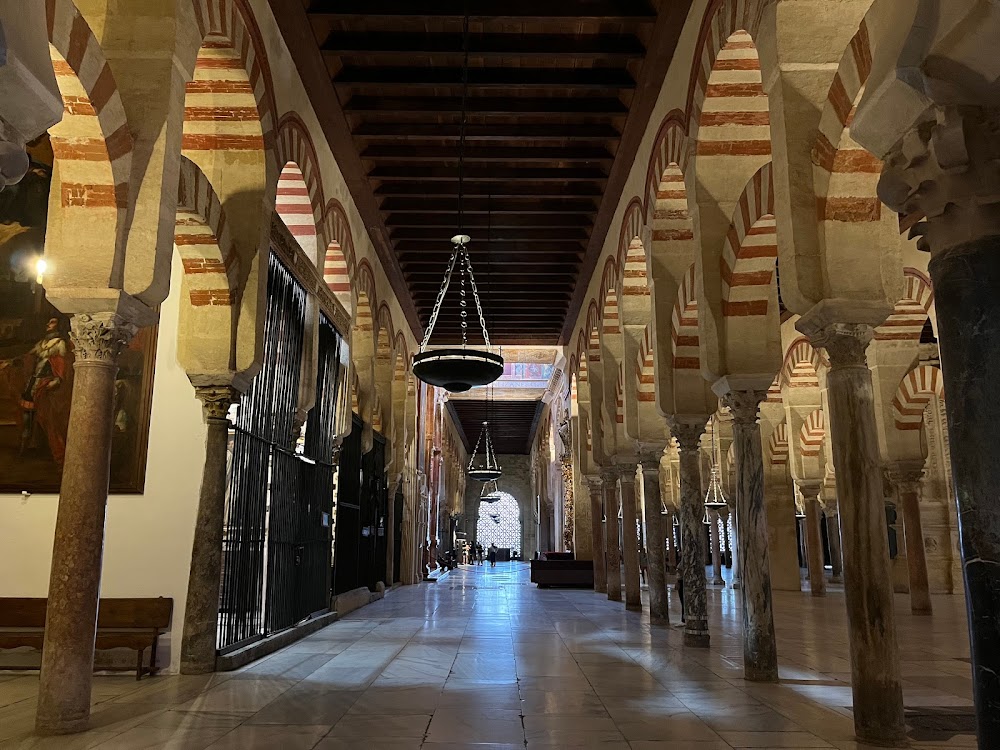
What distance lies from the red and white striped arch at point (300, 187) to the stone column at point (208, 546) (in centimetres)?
214

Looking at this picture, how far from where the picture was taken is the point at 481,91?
7.66m

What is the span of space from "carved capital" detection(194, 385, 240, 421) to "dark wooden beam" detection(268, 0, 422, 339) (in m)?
3.00

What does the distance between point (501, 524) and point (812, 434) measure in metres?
27.9

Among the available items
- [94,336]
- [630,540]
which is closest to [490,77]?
[94,336]

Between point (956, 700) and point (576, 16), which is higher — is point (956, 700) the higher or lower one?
the lower one

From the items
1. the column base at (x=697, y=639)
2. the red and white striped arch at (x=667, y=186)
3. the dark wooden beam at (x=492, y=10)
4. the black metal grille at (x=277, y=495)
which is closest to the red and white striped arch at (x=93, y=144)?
the black metal grille at (x=277, y=495)

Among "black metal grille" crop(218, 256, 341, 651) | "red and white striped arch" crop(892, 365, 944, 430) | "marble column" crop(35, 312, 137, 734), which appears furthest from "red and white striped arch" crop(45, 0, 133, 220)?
"red and white striped arch" crop(892, 365, 944, 430)

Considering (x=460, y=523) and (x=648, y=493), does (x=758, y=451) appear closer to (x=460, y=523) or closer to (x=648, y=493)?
(x=648, y=493)

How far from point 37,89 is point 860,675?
426cm

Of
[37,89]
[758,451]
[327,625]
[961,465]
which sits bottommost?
[327,625]

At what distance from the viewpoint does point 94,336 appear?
13.9 feet

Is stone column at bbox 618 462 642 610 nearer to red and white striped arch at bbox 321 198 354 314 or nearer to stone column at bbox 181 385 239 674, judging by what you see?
red and white striped arch at bbox 321 198 354 314

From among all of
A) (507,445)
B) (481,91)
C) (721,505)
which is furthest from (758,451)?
(507,445)

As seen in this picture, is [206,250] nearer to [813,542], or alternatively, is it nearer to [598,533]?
[598,533]
